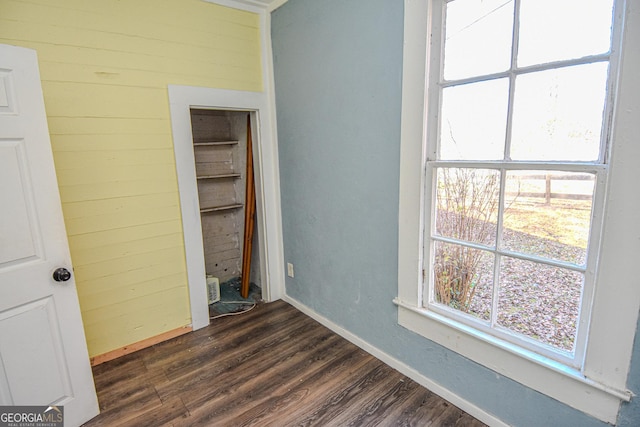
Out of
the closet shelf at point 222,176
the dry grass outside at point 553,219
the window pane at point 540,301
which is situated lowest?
the window pane at point 540,301

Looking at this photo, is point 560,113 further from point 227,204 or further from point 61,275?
point 227,204

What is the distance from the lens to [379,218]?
204cm

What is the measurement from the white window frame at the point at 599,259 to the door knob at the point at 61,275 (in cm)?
181

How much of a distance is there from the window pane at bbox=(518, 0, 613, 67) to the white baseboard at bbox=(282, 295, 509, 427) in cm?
169

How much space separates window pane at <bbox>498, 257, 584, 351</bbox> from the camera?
4.45ft

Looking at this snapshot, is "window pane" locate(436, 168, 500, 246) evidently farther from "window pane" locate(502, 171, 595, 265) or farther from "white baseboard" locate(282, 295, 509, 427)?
"white baseboard" locate(282, 295, 509, 427)

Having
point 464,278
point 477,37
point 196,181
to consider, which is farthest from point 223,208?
point 477,37

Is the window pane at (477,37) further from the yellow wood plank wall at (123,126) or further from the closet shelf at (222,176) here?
the closet shelf at (222,176)

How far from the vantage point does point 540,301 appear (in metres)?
1.44

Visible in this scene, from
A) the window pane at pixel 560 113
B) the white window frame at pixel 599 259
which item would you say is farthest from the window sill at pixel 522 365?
the window pane at pixel 560 113

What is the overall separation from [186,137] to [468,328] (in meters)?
2.26

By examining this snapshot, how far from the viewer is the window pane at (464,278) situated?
163 cm

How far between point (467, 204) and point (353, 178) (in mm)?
775

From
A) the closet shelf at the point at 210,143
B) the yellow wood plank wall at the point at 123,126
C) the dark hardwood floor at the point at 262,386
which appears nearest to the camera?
the dark hardwood floor at the point at 262,386
